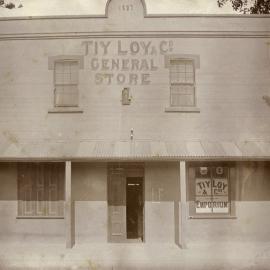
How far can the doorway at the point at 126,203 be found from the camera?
46.6ft

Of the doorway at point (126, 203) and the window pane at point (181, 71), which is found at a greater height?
the window pane at point (181, 71)

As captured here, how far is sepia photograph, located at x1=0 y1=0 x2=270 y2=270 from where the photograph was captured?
13891 mm

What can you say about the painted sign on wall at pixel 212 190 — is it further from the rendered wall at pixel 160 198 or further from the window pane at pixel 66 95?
the window pane at pixel 66 95

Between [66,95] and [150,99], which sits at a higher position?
[66,95]

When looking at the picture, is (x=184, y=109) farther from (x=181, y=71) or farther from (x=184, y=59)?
(x=184, y=59)

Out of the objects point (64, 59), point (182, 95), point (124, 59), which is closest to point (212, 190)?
point (182, 95)

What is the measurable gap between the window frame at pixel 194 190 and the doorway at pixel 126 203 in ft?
5.09

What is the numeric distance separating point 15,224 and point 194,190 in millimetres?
5870

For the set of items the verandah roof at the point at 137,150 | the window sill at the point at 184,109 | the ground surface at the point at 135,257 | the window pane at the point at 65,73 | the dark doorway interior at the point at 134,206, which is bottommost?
the ground surface at the point at 135,257

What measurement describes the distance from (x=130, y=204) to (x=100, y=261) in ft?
12.0

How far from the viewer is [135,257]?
1142 centimetres

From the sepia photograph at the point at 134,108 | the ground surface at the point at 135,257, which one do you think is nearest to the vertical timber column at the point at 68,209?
the ground surface at the point at 135,257

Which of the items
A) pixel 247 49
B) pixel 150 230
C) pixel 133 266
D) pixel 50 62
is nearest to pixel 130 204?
pixel 150 230

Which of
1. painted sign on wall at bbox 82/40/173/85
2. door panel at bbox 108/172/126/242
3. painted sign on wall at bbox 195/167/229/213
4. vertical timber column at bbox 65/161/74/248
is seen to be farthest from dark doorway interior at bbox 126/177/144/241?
painted sign on wall at bbox 82/40/173/85
